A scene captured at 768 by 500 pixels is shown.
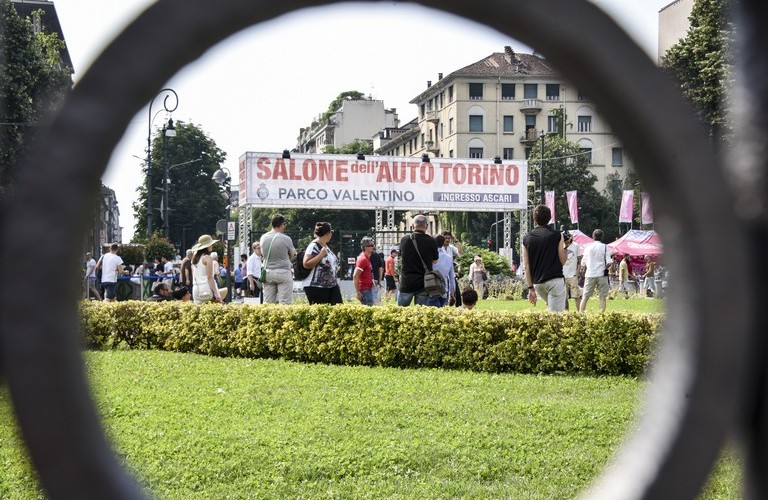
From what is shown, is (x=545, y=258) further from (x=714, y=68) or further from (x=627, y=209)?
(x=627, y=209)

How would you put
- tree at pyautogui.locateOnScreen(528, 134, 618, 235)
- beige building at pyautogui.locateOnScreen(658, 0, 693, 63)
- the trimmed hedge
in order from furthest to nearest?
tree at pyautogui.locateOnScreen(528, 134, 618, 235) < the trimmed hedge < beige building at pyautogui.locateOnScreen(658, 0, 693, 63)

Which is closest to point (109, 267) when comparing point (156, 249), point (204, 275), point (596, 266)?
point (204, 275)

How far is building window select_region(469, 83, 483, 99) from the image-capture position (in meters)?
66.5

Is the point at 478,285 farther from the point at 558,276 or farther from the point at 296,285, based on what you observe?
A: the point at 558,276

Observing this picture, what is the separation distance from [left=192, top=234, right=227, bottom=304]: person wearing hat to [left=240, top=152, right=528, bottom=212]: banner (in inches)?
476

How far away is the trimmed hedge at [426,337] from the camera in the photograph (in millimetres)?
8984

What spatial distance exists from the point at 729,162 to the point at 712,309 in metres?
0.21

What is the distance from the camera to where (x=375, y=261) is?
59.8 ft

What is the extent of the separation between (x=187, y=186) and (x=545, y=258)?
38.9m

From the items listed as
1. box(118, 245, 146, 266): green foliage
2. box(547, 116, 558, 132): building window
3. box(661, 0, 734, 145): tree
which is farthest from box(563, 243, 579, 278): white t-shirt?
box(547, 116, 558, 132): building window

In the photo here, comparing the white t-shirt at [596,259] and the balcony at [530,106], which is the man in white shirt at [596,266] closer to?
the white t-shirt at [596,259]

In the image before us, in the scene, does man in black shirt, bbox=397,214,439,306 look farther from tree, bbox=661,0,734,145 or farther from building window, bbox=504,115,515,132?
building window, bbox=504,115,515,132

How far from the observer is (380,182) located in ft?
85.8

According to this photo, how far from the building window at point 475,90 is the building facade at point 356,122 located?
2048cm
